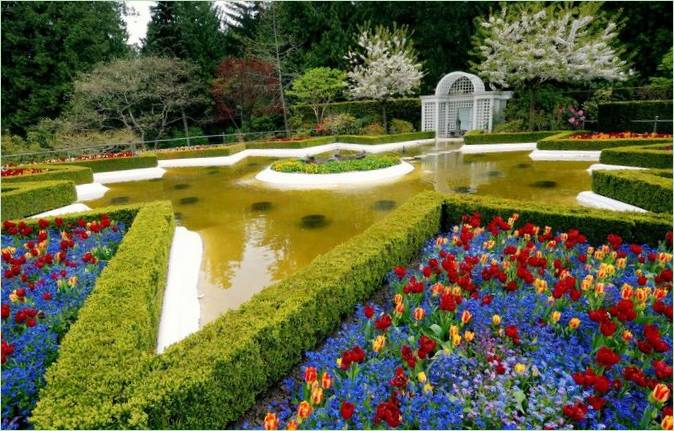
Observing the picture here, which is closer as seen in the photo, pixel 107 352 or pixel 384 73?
pixel 107 352

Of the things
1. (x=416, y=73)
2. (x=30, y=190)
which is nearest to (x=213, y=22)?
(x=416, y=73)

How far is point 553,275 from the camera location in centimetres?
465

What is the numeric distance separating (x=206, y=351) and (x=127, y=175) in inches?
649

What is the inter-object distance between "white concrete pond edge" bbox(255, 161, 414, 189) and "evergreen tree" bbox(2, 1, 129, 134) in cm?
2364

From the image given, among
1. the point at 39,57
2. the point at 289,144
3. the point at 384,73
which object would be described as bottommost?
the point at 289,144

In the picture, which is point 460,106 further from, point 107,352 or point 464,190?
point 107,352

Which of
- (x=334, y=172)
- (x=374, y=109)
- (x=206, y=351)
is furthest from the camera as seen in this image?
(x=374, y=109)

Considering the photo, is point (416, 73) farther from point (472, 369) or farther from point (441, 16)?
point (472, 369)

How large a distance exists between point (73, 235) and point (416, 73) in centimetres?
2645

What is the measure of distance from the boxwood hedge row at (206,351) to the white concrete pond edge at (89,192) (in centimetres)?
957

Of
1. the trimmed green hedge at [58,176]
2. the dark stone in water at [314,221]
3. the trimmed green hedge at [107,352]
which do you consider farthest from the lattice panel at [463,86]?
the trimmed green hedge at [107,352]

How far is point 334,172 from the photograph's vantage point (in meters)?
14.0

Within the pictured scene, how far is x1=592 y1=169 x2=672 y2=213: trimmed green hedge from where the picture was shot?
7.27m

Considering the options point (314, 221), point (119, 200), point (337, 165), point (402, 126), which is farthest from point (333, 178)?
point (402, 126)
